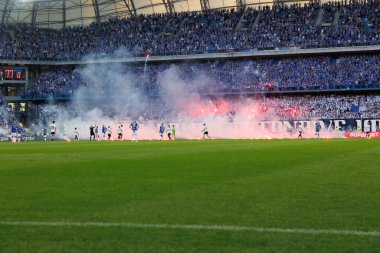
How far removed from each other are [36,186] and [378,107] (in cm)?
4579

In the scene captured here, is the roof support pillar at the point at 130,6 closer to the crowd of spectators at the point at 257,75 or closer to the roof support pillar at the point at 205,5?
the roof support pillar at the point at 205,5

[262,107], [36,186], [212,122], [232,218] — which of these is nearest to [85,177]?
[36,186]

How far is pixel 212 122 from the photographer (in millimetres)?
53531

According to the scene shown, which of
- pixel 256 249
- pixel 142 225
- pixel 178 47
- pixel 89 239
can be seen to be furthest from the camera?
pixel 178 47

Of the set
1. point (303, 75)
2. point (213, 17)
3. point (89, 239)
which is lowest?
point (89, 239)

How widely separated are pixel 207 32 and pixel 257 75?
7635 millimetres

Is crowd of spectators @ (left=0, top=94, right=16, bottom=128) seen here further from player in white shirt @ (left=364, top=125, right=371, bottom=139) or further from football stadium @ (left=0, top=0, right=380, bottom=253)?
player in white shirt @ (left=364, top=125, right=371, bottom=139)

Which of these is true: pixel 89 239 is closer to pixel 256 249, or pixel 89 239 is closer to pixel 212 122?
pixel 256 249

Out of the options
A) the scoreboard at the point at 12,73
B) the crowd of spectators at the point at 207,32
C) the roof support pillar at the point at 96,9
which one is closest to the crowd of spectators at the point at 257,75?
the crowd of spectators at the point at 207,32

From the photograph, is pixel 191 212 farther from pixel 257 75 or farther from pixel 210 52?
pixel 210 52

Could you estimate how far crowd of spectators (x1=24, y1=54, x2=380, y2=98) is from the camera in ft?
182

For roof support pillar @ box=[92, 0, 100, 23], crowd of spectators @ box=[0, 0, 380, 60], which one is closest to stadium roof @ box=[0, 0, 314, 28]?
roof support pillar @ box=[92, 0, 100, 23]

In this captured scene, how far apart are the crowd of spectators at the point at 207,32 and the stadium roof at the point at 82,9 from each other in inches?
44.7

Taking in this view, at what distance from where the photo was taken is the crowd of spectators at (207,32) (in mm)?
57875
